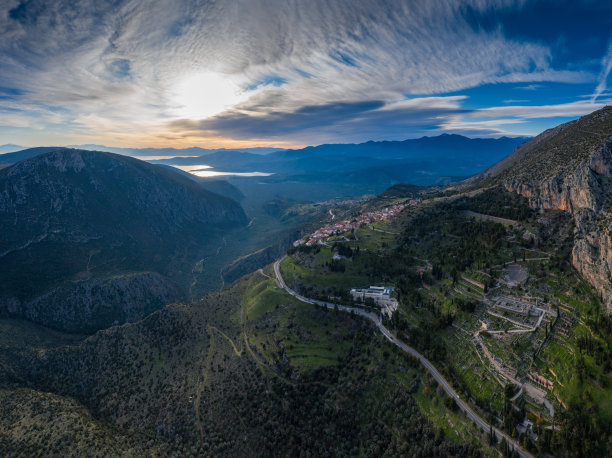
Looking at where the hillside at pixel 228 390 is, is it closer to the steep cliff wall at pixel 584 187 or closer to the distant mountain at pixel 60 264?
the distant mountain at pixel 60 264

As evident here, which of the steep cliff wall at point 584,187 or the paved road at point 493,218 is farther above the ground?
the steep cliff wall at point 584,187

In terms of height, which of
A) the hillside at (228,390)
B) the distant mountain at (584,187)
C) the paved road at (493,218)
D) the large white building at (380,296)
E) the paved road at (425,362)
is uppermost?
the distant mountain at (584,187)

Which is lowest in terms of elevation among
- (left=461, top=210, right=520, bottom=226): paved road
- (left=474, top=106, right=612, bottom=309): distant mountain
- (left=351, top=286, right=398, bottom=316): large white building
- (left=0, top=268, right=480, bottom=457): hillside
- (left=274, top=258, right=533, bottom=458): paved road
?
(left=0, top=268, right=480, bottom=457): hillside

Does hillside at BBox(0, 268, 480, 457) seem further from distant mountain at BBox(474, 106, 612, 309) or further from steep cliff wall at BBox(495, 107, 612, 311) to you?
distant mountain at BBox(474, 106, 612, 309)

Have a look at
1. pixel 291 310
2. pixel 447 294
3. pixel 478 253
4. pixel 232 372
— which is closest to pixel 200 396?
pixel 232 372

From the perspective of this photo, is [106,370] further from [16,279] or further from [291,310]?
[16,279]

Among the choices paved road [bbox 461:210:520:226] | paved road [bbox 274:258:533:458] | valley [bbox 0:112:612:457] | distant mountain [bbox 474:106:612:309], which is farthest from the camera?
paved road [bbox 461:210:520:226]

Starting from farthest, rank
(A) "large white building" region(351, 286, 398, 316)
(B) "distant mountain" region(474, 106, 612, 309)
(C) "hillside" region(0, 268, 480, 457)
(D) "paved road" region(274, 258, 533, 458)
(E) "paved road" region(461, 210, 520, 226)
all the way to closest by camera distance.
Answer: (E) "paved road" region(461, 210, 520, 226) < (A) "large white building" region(351, 286, 398, 316) < (B) "distant mountain" region(474, 106, 612, 309) < (C) "hillside" region(0, 268, 480, 457) < (D) "paved road" region(274, 258, 533, 458)

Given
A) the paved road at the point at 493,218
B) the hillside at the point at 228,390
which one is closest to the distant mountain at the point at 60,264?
the hillside at the point at 228,390

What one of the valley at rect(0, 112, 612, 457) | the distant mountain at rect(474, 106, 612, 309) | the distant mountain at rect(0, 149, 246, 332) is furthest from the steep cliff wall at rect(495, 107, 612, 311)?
the distant mountain at rect(0, 149, 246, 332)
